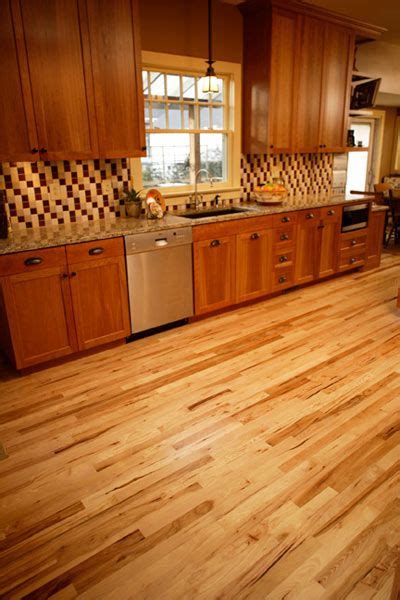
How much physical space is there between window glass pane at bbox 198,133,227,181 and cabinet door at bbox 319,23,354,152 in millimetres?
1178

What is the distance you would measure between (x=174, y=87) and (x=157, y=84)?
18 centimetres

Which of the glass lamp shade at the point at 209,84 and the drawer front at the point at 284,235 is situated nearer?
the glass lamp shade at the point at 209,84

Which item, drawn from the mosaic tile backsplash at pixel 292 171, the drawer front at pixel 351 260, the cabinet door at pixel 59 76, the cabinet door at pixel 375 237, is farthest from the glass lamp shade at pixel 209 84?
the cabinet door at pixel 375 237

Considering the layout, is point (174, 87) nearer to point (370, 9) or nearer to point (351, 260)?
point (370, 9)

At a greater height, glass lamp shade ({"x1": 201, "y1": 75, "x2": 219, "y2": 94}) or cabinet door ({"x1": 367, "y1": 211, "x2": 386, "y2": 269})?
glass lamp shade ({"x1": 201, "y1": 75, "x2": 219, "y2": 94})

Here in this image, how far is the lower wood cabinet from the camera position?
2795 mm

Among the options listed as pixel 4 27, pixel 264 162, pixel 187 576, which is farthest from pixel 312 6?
pixel 187 576

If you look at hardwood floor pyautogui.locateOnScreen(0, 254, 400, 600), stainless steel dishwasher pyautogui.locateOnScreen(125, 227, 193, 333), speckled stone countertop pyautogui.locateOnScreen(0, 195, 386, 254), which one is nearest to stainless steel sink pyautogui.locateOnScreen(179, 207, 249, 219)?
speckled stone countertop pyautogui.locateOnScreen(0, 195, 386, 254)

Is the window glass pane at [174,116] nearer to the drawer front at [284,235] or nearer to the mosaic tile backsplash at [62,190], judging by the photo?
the mosaic tile backsplash at [62,190]

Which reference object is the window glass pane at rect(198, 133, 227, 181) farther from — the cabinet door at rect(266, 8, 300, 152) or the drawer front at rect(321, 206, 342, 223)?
the drawer front at rect(321, 206, 342, 223)

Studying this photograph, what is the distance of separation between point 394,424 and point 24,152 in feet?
9.43

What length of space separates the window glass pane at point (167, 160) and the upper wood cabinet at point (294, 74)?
732 mm

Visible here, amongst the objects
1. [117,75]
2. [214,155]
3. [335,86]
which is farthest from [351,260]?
[117,75]

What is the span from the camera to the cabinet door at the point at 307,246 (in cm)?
445
